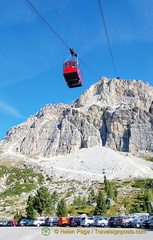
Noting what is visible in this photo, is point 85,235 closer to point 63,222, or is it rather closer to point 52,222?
point 63,222

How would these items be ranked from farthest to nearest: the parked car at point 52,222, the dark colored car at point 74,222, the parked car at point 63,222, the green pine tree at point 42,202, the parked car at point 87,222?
the green pine tree at point 42,202, the parked car at point 52,222, the parked car at point 63,222, the dark colored car at point 74,222, the parked car at point 87,222

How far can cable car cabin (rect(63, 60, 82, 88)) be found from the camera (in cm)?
2527

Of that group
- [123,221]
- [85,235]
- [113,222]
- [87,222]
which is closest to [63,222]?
[87,222]

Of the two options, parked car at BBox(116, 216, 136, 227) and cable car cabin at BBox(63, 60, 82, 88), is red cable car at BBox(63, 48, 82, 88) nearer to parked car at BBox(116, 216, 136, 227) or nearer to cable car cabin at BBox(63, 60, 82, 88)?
cable car cabin at BBox(63, 60, 82, 88)

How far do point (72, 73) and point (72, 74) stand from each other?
15 centimetres

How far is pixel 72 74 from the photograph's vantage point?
2541cm

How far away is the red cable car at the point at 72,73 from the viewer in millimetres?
25266

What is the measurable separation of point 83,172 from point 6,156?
6096 cm

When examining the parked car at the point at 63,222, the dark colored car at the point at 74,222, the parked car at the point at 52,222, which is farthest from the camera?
the parked car at the point at 52,222

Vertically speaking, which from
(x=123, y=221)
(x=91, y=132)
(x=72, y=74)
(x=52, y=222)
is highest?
(x=91, y=132)

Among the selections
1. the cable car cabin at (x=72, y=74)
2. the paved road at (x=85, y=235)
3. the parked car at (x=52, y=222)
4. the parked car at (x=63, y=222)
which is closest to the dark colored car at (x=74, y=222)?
the parked car at (x=63, y=222)

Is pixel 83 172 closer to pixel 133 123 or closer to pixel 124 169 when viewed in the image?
pixel 124 169

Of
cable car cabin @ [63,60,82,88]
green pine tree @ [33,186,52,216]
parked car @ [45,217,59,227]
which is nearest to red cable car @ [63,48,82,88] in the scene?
cable car cabin @ [63,60,82,88]

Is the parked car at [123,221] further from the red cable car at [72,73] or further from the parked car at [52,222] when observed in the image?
the red cable car at [72,73]
